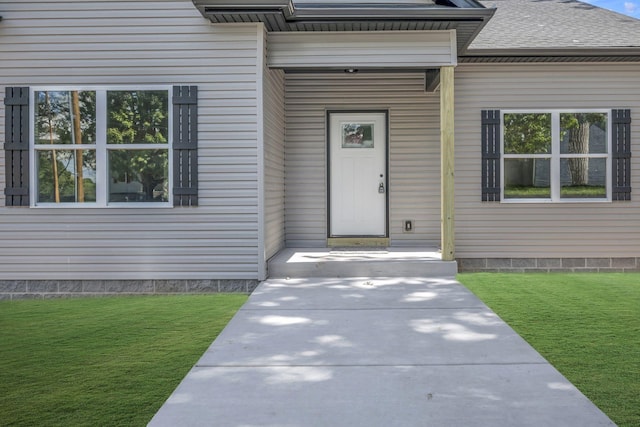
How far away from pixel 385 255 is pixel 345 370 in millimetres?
4135

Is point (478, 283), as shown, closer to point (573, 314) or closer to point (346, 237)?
point (573, 314)

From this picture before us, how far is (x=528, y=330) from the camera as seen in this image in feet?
15.6

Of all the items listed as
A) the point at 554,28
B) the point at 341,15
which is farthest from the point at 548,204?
the point at 341,15

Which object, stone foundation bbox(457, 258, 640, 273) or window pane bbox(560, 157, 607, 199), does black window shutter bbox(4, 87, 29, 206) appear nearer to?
stone foundation bbox(457, 258, 640, 273)

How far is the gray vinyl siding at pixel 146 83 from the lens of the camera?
668 cm

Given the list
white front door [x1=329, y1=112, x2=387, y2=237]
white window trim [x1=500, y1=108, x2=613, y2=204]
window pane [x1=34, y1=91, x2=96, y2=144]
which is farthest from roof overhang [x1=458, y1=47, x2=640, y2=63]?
window pane [x1=34, y1=91, x2=96, y2=144]

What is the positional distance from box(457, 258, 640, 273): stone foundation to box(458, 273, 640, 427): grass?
1.09ft

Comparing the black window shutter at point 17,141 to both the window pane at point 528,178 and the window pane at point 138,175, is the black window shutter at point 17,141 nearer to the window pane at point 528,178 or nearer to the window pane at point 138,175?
the window pane at point 138,175

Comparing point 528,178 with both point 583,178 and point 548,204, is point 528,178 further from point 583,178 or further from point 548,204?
point 583,178

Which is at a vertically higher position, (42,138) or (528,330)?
(42,138)

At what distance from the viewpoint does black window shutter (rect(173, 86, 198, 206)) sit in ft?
21.8

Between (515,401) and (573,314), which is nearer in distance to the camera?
(515,401)

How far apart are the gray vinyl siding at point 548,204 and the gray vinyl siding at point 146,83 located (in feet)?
11.2

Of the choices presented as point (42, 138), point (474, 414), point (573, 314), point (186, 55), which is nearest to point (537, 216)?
point (573, 314)
